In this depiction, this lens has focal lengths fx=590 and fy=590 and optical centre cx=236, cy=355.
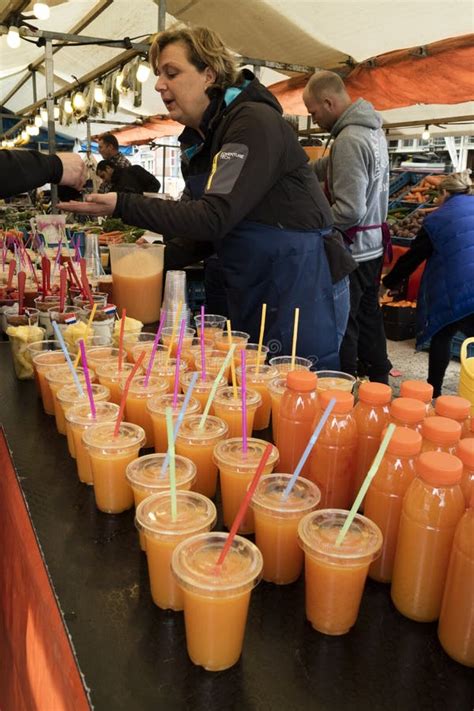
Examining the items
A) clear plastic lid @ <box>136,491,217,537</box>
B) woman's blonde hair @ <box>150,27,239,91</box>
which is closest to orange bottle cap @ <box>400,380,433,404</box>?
clear plastic lid @ <box>136,491,217,537</box>

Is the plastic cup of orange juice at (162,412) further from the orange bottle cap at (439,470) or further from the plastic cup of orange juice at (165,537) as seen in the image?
the orange bottle cap at (439,470)

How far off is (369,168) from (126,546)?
3.40 meters

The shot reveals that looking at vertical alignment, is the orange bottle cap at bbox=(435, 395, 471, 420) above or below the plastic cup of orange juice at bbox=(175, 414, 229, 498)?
above

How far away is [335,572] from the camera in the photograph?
0.98 metres

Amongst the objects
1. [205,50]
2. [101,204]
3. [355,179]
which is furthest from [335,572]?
[355,179]

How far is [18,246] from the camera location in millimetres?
3541

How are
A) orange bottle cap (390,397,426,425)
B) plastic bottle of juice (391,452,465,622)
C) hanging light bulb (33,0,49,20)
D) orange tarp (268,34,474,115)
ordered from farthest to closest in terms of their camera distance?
hanging light bulb (33,0,49,20) → orange tarp (268,34,474,115) → orange bottle cap (390,397,426,425) → plastic bottle of juice (391,452,465,622)

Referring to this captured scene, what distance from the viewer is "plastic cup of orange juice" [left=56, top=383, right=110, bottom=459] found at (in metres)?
1.61

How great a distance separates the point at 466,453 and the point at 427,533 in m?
0.16

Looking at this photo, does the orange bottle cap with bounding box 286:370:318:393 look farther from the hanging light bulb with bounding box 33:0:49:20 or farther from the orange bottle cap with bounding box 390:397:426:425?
the hanging light bulb with bounding box 33:0:49:20

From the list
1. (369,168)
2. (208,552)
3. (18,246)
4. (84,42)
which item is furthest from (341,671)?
(84,42)

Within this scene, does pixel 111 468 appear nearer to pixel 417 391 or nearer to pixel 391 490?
pixel 391 490

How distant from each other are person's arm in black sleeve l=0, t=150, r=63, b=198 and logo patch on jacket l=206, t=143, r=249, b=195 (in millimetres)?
850

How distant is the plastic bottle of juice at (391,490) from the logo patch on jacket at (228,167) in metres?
1.42
